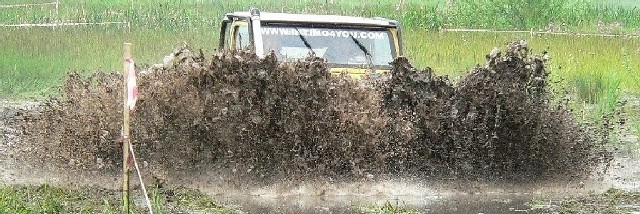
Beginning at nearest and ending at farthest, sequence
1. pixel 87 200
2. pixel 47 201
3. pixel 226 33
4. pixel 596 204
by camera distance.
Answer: pixel 47 201 < pixel 87 200 < pixel 596 204 < pixel 226 33

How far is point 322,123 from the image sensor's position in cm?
994

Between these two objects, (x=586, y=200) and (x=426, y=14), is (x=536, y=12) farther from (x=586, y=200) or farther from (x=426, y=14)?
(x=586, y=200)

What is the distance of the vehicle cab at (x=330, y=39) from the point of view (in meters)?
11.3

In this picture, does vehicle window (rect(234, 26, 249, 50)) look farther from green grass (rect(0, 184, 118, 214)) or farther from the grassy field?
green grass (rect(0, 184, 118, 214))

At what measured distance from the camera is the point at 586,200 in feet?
32.4

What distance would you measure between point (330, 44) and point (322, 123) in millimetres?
1638

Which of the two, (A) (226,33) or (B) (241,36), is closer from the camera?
(B) (241,36)

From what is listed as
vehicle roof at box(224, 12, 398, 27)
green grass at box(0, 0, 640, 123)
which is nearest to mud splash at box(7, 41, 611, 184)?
vehicle roof at box(224, 12, 398, 27)

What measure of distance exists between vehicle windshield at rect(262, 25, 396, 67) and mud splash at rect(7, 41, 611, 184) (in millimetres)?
1145

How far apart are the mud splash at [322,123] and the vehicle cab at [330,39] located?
109cm

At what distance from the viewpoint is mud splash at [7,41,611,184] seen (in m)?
9.93

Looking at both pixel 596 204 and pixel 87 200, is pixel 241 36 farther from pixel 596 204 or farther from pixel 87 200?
pixel 596 204

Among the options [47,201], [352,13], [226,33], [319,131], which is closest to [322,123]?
[319,131]

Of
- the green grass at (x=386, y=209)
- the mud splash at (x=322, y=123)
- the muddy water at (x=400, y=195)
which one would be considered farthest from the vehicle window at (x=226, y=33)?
the green grass at (x=386, y=209)
